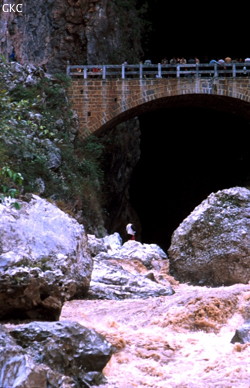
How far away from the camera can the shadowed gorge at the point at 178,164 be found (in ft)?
116

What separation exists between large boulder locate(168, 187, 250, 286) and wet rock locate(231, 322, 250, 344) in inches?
176

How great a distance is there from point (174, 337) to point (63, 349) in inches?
92.3

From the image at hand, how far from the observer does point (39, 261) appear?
7.08m

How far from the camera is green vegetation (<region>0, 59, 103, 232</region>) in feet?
54.4

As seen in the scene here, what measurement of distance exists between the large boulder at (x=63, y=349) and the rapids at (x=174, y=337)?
0.25 m

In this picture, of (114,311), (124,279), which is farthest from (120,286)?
(114,311)

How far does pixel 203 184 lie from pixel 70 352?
1226 inches

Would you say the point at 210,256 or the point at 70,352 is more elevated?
the point at 70,352

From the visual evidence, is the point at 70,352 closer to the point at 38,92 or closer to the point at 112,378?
the point at 112,378

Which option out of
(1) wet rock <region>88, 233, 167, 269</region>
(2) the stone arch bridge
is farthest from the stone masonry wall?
(1) wet rock <region>88, 233, 167, 269</region>

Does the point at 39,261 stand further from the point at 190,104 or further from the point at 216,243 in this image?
the point at 190,104

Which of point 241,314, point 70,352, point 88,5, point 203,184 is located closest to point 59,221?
point 241,314

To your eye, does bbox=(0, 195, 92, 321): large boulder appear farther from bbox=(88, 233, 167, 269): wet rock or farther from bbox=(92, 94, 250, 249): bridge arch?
bbox=(92, 94, 250, 249): bridge arch

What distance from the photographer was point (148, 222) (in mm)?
36750
